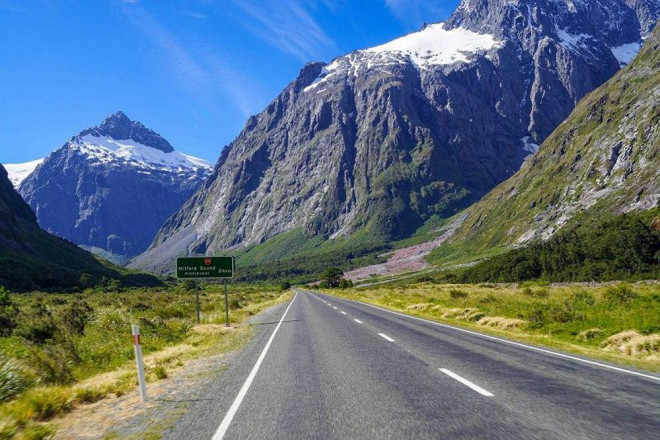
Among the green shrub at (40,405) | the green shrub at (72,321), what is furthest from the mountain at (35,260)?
the green shrub at (40,405)

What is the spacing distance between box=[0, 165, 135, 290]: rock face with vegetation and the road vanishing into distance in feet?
228

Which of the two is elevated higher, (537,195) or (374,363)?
(537,195)

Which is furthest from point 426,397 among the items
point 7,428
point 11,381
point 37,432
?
point 11,381

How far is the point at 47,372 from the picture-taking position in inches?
431

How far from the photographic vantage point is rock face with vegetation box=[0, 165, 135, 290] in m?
74.2

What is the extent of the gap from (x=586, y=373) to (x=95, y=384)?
11509mm

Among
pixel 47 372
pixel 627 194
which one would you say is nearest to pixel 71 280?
pixel 47 372

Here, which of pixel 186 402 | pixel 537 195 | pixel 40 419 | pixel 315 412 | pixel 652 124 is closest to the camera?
pixel 315 412

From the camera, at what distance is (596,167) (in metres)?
149

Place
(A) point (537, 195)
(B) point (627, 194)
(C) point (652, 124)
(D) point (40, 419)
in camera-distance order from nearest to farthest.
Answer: (D) point (40, 419) → (B) point (627, 194) → (C) point (652, 124) → (A) point (537, 195)

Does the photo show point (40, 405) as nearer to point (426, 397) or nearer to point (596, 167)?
point (426, 397)

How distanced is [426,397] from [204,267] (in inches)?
874

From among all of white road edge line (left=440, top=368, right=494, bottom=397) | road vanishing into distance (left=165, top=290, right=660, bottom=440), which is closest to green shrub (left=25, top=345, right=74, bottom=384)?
road vanishing into distance (left=165, top=290, right=660, bottom=440)

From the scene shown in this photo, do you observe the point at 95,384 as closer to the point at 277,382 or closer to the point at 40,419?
the point at 40,419
